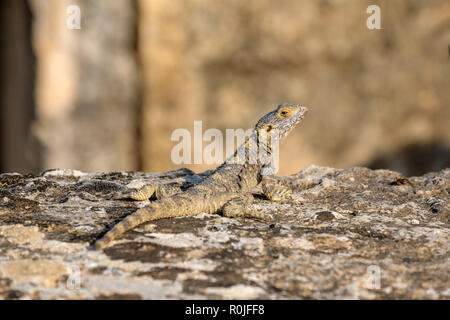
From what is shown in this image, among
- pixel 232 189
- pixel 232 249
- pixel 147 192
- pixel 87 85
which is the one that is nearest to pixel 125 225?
pixel 232 249

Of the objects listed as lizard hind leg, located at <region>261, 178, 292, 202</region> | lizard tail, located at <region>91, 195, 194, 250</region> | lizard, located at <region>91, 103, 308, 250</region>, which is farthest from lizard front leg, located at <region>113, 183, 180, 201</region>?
lizard hind leg, located at <region>261, 178, 292, 202</region>

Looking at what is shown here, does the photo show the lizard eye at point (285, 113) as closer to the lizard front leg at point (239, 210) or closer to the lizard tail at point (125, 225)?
the lizard front leg at point (239, 210)

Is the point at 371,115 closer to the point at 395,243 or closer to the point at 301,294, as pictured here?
the point at 395,243

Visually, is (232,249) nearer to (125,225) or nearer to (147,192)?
(125,225)

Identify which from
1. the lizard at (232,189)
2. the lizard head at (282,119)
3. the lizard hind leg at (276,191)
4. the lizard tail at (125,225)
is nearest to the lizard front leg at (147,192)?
the lizard at (232,189)

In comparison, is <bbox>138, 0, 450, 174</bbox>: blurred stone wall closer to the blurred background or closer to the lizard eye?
the blurred background

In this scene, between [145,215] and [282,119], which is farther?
[282,119]

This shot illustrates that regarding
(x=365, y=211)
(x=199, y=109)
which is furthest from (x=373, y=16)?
(x=365, y=211)
